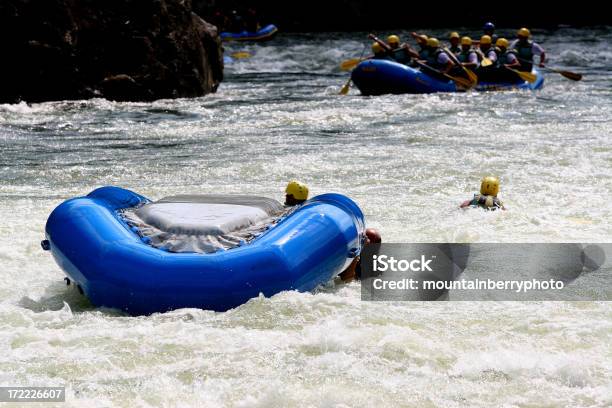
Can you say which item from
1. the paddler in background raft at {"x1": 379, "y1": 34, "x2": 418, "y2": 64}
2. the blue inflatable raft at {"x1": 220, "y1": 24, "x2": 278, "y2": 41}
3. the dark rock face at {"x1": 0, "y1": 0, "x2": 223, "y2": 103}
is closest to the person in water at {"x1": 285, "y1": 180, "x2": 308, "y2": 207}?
the dark rock face at {"x1": 0, "y1": 0, "x2": 223, "y2": 103}

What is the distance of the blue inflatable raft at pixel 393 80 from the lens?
48.8ft

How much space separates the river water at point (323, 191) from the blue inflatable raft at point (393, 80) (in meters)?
0.32

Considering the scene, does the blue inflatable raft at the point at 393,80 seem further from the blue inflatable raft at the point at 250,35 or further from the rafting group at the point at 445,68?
the blue inflatable raft at the point at 250,35

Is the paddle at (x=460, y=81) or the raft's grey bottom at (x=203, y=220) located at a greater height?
the raft's grey bottom at (x=203, y=220)

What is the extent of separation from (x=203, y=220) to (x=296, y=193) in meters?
0.92

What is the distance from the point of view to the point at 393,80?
48.8 feet

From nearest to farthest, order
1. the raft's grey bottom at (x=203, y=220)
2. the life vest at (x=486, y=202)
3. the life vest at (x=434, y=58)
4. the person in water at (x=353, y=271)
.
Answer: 1. the raft's grey bottom at (x=203, y=220)
2. the person in water at (x=353, y=271)
3. the life vest at (x=486, y=202)
4. the life vest at (x=434, y=58)

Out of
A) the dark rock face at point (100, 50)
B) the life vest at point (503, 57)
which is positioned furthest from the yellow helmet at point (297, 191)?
the life vest at point (503, 57)

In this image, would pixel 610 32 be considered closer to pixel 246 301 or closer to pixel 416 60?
pixel 416 60

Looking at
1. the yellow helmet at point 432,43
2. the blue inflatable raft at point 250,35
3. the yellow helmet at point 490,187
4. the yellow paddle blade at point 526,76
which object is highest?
the yellow helmet at point 490,187

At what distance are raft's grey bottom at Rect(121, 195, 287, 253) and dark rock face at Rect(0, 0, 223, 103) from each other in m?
8.37

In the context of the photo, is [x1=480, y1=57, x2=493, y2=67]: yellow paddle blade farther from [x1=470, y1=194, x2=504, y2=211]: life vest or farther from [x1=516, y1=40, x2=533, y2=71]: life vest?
[x1=470, y1=194, x2=504, y2=211]: life vest

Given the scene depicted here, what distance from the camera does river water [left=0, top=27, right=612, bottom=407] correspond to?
423cm

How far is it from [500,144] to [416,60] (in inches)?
202
